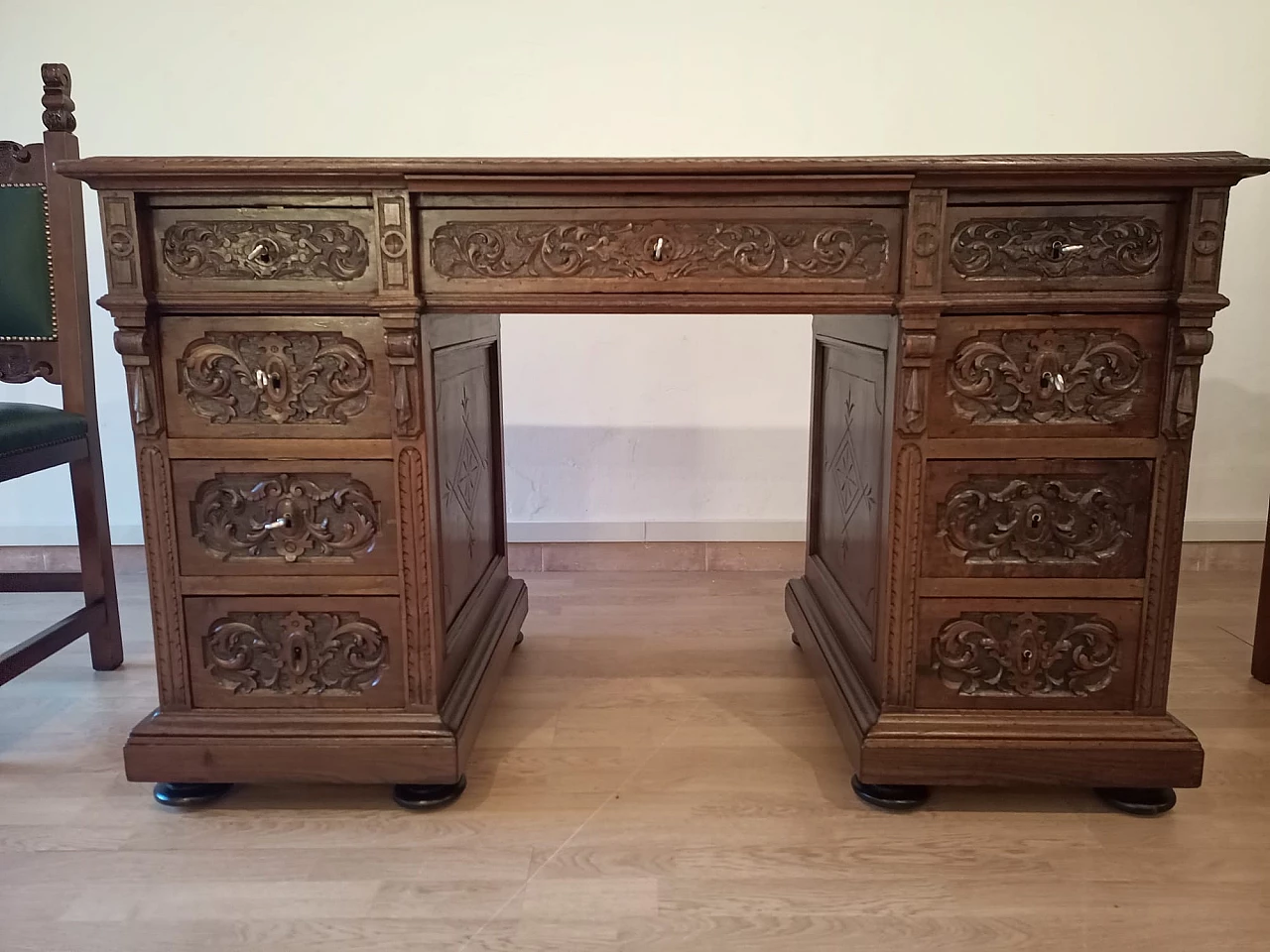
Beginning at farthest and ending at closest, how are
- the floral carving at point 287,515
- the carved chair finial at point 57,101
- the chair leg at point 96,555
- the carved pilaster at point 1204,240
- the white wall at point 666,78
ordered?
the white wall at point 666,78, the chair leg at point 96,555, the carved chair finial at point 57,101, the floral carving at point 287,515, the carved pilaster at point 1204,240

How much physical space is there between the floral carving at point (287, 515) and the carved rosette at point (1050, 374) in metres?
0.91

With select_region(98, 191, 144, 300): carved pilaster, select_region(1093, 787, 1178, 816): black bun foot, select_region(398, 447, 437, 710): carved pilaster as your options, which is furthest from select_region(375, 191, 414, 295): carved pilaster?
select_region(1093, 787, 1178, 816): black bun foot

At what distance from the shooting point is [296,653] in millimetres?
1346

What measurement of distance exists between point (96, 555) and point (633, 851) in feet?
4.36

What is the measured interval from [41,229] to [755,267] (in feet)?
4.71

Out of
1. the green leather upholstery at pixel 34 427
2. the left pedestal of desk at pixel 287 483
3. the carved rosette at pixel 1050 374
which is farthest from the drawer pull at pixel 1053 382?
the green leather upholstery at pixel 34 427

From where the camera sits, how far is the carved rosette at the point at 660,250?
1240 millimetres

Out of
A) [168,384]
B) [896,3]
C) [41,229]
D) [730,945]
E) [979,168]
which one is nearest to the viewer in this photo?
[730,945]

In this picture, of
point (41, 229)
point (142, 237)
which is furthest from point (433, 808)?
point (41, 229)

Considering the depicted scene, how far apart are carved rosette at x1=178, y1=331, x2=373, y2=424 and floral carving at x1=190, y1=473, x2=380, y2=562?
0.32ft

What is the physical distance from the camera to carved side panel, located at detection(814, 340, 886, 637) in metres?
1.41

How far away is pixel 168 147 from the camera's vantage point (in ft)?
7.58

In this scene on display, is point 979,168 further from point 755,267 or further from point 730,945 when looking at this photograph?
point 730,945

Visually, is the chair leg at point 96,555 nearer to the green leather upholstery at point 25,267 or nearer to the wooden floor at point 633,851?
the wooden floor at point 633,851
